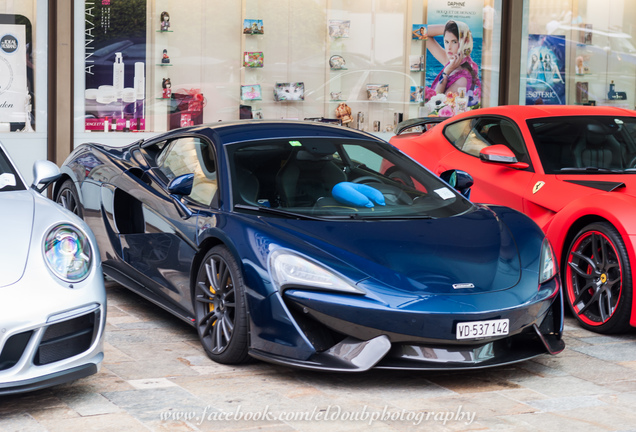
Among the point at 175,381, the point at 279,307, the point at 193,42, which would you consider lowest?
the point at 175,381

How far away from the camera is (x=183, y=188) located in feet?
16.5

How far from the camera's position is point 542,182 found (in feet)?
20.6

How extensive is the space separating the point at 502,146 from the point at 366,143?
134 cm

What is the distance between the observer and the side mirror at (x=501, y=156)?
6.39 meters

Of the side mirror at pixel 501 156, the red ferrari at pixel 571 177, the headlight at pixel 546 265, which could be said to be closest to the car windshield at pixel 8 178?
the red ferrari at pixel 571 177

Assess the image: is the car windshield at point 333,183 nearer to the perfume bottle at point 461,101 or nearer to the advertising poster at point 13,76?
the advertising poster at point 13,76

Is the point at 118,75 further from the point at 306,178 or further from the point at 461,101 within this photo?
the point at 306,178

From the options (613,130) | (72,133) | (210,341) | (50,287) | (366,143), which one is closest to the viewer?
(50,287)

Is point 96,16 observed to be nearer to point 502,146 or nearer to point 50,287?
point 502,146

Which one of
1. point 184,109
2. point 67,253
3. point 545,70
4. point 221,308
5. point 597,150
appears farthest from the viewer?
point 545,70

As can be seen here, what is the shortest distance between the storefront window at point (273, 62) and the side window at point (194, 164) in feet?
15.6

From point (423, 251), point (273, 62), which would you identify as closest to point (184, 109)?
point (273, 62)

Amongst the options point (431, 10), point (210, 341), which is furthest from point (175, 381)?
point (431, 10)

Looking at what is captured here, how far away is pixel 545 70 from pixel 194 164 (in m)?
7.89
